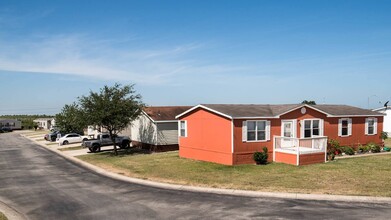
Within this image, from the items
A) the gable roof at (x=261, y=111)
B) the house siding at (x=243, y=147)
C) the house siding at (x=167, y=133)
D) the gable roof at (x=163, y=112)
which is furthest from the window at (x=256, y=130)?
the gable roof at (x=163, y=112)

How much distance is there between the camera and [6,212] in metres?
13.2

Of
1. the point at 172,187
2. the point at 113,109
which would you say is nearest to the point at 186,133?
the point at 113,109

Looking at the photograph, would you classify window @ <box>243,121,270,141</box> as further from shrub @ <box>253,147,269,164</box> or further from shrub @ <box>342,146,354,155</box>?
shrub @ <box>342,146,354,155</box>

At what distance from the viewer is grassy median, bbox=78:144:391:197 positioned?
15953mm

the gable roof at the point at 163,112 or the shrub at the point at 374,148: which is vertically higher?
the gable roof at the point at 163,112

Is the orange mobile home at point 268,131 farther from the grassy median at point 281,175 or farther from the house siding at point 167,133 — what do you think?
the house siding at point 167,133

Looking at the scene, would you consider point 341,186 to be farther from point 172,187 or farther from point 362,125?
point 362,125

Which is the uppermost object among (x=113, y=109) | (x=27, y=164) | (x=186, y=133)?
(x=113, y=109)

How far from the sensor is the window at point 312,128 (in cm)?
2610

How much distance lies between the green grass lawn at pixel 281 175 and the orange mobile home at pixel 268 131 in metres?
1.07

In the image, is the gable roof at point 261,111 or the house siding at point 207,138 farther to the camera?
the gable roof at point 261,111

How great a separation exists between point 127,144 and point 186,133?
13.7 metres

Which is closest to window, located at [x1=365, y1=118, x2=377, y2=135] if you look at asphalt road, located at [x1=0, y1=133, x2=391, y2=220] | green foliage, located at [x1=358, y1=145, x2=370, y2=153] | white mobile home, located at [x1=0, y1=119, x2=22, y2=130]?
green foliage, located at [x1=358, y1=145, x2=370, y2=153]

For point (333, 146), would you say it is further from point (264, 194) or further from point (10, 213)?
point (10, 213)
